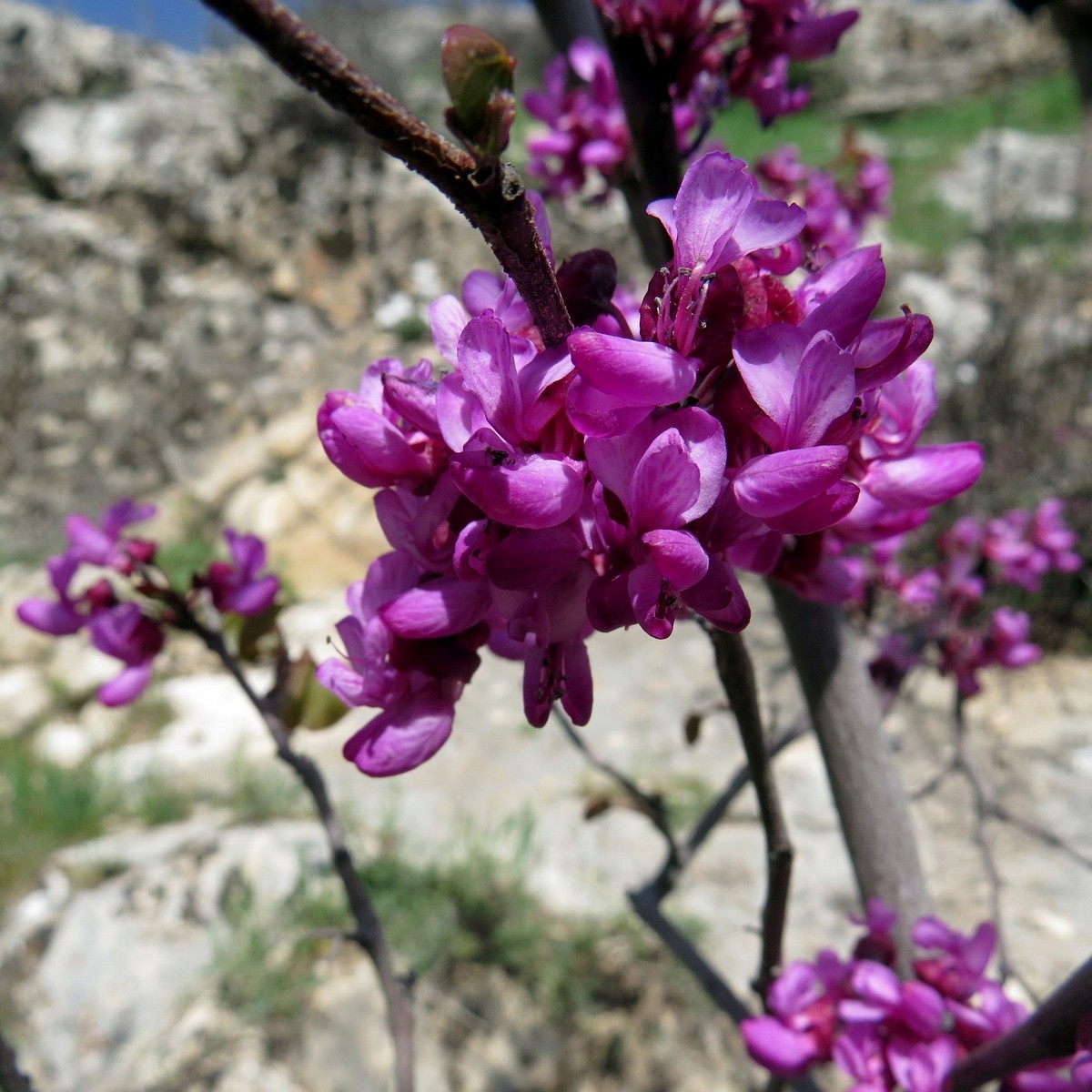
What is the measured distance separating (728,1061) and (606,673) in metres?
1.17

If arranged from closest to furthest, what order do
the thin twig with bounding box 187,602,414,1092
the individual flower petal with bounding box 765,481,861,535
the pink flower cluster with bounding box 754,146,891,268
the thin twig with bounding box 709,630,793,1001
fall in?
1. the individual flower petal with bounding box 765,481,861,535
2. the thin twig with bounding box 709,630,793,1001
3. the thin twig with bounding box 187,602,414,1092
4. the pink flower cluster with bounding box 754,146,891,268

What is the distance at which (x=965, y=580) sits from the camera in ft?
3.90

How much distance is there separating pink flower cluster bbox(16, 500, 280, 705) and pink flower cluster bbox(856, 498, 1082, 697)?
69 centimetres

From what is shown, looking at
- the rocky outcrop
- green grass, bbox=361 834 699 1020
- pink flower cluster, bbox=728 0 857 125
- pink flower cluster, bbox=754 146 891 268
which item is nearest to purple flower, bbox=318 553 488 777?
pink flower cluster, bbox=728 0 857 125

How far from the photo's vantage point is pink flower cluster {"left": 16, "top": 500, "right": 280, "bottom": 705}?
2.44 ft

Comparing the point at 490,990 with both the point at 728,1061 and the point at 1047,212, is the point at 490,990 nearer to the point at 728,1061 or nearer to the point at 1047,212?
the point at 728,1061

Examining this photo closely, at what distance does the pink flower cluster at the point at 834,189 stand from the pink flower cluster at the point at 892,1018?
33.0 inches

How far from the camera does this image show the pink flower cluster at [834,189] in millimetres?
1398

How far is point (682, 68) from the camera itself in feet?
1.95

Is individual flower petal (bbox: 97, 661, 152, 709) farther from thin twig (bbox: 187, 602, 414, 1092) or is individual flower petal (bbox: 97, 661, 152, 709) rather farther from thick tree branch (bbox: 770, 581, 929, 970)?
thick tree branch (bbox: 770, 581, 929, 970)

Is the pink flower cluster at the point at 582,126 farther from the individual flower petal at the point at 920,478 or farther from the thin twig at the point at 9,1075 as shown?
the thin twig at the point at 9,1075

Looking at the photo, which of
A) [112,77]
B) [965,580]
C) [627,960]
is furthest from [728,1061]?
[112,77]

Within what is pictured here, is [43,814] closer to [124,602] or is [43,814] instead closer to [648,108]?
[124,602]

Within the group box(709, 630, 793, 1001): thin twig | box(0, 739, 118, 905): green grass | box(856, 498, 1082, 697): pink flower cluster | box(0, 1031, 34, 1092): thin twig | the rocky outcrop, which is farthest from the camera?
the rocky outcrop
